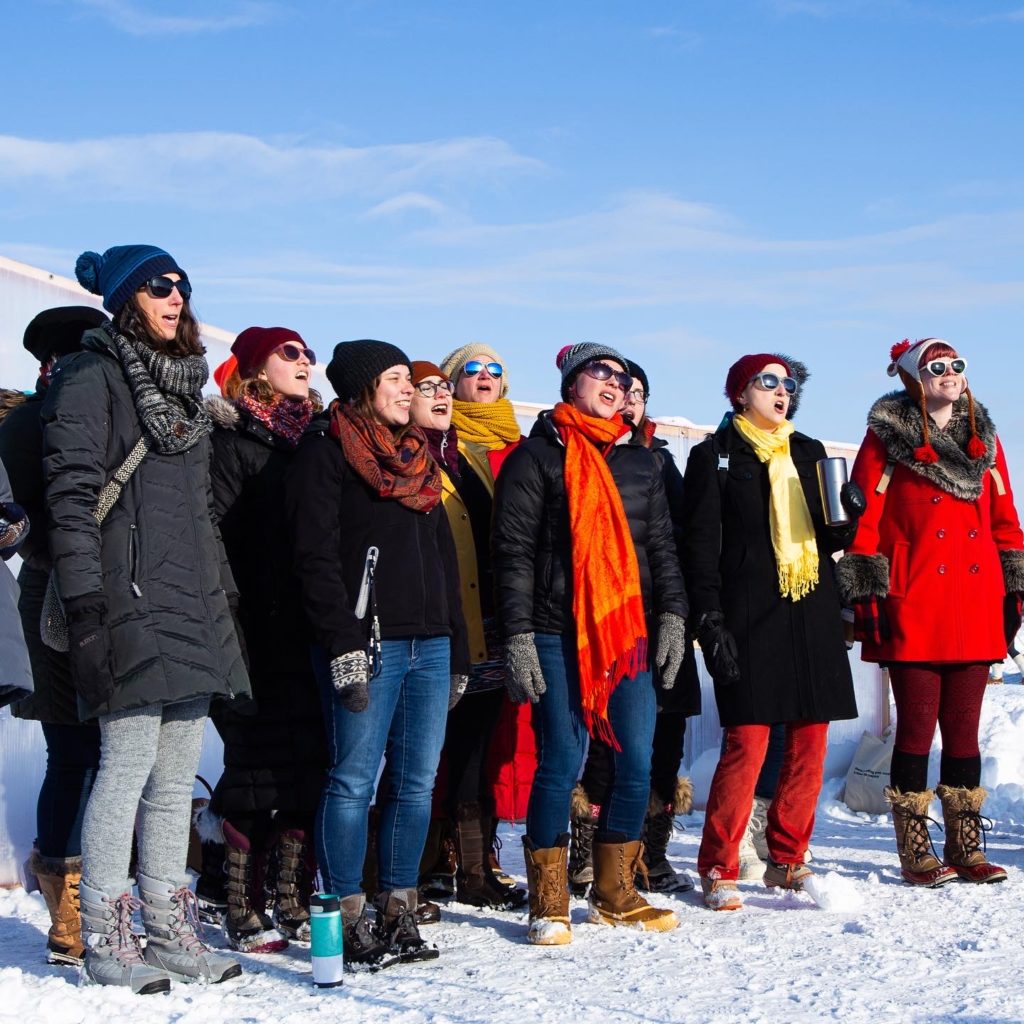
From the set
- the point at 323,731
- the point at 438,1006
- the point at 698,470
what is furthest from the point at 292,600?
the point at 698,470

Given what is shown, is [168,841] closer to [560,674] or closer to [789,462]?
[560,674]

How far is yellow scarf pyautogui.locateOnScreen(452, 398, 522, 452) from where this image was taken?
5.98 m

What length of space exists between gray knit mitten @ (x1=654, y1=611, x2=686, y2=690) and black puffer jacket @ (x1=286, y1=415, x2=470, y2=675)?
88cm

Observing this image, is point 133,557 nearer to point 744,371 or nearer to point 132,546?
point 132,546

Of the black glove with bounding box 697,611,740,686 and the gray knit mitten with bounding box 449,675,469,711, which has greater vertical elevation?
the black glove with bounding box 697,611,740,686

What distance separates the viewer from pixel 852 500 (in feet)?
18.2

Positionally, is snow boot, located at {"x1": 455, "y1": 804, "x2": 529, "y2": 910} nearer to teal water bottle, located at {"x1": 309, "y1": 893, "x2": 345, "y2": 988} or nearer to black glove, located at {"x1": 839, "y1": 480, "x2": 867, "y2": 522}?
teal water bottle, located at {"x1": 309, "y1": 893, "x2": 345, "y2": 988}

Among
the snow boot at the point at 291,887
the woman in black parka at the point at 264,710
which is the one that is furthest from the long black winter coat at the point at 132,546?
the snow boot at the point at 291,887

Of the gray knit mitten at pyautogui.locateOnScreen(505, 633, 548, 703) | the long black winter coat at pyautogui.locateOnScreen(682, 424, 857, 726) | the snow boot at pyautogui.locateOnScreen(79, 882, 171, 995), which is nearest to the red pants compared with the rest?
the long black winter coat at pyautogui.locateOnScreen(682, 424, 857, 726)

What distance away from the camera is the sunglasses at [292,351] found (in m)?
5.09

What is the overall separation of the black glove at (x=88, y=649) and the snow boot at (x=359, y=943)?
113 cm

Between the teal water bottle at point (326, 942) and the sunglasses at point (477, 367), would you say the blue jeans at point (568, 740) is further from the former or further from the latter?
the sunglasses at point (477, 367)

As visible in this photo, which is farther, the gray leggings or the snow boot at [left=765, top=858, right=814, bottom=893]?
the snow boot at [left=765, top=858, right=814, bottom=893]

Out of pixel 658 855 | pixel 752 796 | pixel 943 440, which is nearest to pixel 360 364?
pixel 752 796
